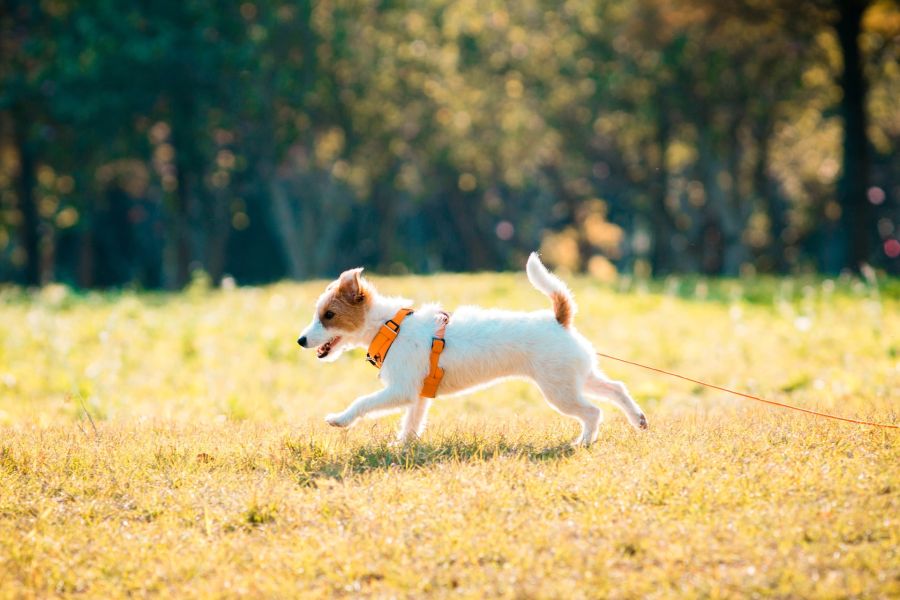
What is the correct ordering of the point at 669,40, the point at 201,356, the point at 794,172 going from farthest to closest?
the point at 794,172
the point at 669,40
the point at 201,356

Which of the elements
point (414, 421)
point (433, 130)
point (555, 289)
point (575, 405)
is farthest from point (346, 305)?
point (433, 130)

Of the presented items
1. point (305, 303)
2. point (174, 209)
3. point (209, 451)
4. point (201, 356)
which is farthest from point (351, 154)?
point (209, 451)

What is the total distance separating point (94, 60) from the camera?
1083 inches

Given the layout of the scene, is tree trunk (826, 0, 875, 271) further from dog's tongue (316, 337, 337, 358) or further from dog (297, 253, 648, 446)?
dog's tongue (316, 337, 337, 358)

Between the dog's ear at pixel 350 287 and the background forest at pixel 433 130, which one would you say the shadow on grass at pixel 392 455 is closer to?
the dog's ear at pixel 350 287

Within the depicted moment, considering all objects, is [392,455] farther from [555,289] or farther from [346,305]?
[555,289]

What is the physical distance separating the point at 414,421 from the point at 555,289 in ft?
4.92

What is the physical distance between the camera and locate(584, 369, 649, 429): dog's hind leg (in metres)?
7.64

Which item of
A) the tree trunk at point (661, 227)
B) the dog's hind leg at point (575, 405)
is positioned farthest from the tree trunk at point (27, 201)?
the dog's hind leg at point (575, 405)

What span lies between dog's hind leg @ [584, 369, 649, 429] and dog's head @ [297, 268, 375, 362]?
1.78 metres

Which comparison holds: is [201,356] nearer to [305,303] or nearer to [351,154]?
[305,303]

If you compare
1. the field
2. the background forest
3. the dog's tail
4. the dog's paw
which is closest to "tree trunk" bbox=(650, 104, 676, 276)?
the background forest

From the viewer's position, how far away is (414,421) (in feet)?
25.2

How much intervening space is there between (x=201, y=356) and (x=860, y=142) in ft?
54.9
